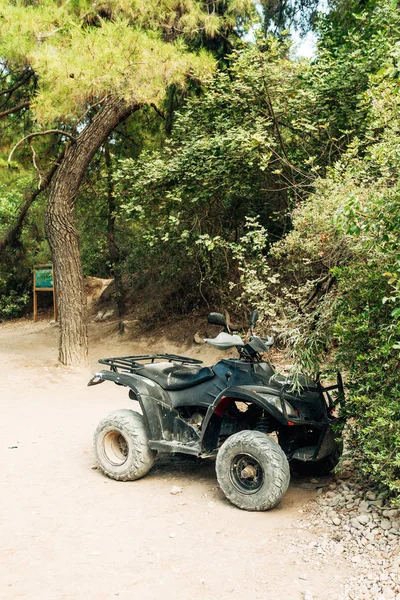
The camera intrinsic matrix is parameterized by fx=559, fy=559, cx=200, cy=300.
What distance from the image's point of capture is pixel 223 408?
4.21m

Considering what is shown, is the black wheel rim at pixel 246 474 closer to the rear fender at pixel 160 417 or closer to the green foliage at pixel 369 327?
the rear fender at pixel 160 417

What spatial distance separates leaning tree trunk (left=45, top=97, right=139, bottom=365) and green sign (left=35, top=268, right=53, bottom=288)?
20.0ft

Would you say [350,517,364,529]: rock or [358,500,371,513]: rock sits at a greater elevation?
[358,500,371,513]: rock

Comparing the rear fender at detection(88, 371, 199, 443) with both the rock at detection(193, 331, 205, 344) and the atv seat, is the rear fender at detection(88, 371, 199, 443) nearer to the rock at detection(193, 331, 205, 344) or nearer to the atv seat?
the atv seat

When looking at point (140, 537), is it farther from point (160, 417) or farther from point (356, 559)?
point (356, 559)

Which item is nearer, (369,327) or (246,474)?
(369,327)

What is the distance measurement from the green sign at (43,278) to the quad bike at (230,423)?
11987 millimetres

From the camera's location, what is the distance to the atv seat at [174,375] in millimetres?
4500

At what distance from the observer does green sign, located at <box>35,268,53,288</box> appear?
16292 millimetres

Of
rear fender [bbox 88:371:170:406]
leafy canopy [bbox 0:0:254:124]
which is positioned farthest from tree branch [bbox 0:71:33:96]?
rear fender [bbox 88:371:170:406]

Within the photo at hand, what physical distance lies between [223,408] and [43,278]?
13.3 metres

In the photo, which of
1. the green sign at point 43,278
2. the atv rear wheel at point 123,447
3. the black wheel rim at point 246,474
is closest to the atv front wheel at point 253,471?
the black wheel rim at point 246,474

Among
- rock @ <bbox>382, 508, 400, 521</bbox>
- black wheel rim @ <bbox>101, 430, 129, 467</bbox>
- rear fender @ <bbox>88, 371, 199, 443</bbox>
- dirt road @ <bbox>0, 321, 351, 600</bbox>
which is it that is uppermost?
rear fender @ <bbox>88, 371, 199, 443</bbox>

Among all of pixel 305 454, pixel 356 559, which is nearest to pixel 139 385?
pixel 305 454
